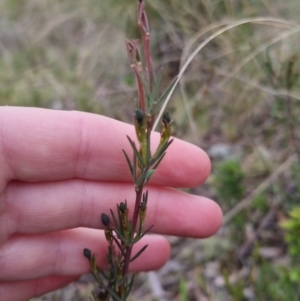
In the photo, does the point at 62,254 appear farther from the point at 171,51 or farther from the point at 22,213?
the point at 171,51

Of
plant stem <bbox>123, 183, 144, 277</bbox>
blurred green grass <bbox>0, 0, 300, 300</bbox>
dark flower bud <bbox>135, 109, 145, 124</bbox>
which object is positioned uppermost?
blurred green grass <bbox>0, 0, 300, 300</bbox>

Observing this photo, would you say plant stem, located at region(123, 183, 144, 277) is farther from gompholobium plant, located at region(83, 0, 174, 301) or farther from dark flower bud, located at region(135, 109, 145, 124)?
dark flower bud, located at region(135, 109, 145, 124)

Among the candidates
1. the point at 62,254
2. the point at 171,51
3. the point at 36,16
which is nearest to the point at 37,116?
the point at 62,254

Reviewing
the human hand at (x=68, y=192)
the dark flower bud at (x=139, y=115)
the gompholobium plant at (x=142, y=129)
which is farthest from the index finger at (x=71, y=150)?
the dark flower bud at (x=139, y=115)

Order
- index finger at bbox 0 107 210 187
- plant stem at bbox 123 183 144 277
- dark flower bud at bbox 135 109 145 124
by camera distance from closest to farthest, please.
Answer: dark flower bud at bbox 135 109 145 124 → plant stem at bbox 123 183 144 277 → index finger at bbox 0 107 210 187

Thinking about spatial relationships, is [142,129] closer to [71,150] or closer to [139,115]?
[139,115]

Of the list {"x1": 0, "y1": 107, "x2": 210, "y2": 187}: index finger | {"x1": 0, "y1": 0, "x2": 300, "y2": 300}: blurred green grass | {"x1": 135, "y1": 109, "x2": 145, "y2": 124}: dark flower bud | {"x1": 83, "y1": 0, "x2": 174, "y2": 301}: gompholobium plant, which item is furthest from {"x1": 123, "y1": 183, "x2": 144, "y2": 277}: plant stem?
{"x1": 0, "y1": 0, "x2": 300, "y2": 300}: blurred green grass
